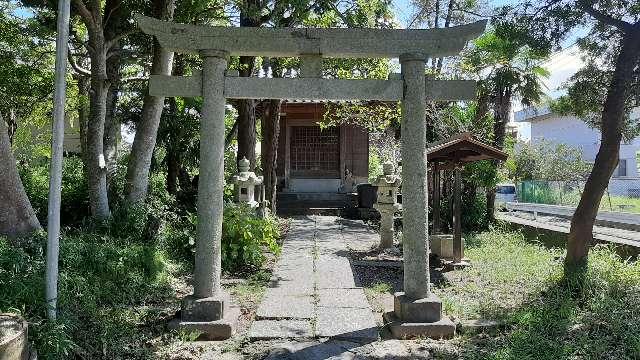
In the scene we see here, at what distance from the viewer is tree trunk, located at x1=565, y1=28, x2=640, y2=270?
7191 mm

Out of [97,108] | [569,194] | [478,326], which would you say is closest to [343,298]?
[478,326]

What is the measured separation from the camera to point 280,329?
5.95 metres

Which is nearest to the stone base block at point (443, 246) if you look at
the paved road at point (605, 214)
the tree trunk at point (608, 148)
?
the tree trunk at point (608, 148)

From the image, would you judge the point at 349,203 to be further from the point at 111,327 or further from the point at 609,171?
the point at 111,327

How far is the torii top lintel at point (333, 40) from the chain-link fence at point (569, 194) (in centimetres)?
1487

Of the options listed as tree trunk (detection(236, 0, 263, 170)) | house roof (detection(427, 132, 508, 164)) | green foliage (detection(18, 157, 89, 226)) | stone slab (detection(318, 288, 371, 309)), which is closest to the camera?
stone slab (detection(318, 288, 371, 309))

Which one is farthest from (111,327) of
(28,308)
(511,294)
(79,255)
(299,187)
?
(299,187)

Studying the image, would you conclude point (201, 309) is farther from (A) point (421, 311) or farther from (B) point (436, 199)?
(B) point (436, 199)

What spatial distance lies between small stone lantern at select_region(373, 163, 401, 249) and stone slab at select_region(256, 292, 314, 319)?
13.8 feet

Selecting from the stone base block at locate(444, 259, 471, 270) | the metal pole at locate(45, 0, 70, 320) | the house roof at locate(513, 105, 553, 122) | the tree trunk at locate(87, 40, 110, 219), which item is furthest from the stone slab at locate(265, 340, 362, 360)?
the house roof at locate(513, 105, 553, 122)

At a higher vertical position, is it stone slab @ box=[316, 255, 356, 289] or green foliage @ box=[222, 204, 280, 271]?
green foliage @ box=[222, 204, 280, 271]

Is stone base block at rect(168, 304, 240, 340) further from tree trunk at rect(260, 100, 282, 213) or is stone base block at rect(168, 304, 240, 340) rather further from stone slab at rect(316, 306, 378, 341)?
tree trunk at rect(260, 100, 282, 213)

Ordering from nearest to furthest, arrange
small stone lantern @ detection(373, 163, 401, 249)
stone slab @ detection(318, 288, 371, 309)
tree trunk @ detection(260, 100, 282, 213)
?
stone slab @ detection(318, 288, 371, 309)
small stone lantern @ detection(373, 163, 401, 249)
tree trunk @ detection(260, 100, 282, 213)

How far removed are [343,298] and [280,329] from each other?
5.22ft
